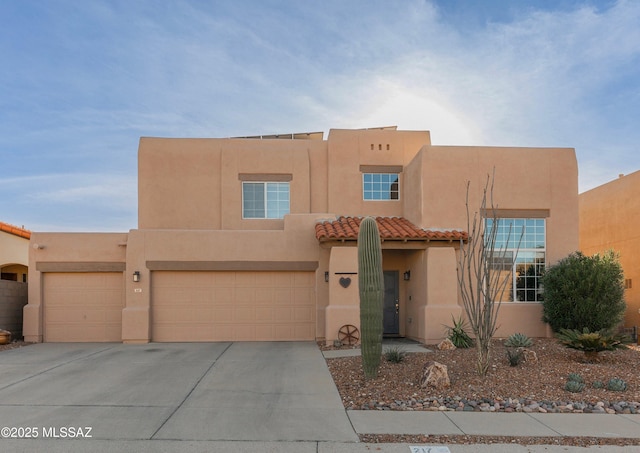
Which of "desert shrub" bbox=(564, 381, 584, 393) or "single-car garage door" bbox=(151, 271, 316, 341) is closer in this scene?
"desert shrub" bbox=(564, 381, 584, 393)

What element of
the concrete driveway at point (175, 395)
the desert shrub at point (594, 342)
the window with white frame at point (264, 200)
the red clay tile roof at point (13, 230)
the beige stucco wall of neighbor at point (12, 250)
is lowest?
the concrete driveway at point (175, 395)

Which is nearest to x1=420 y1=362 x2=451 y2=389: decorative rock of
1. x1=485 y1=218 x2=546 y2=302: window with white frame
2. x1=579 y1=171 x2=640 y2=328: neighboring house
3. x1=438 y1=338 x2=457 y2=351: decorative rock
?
x1=438 y1=338 x2=457 y2=351: decorative rock

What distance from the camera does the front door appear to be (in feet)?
53.5

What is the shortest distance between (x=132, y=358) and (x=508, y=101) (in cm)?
1314

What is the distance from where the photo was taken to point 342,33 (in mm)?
13938

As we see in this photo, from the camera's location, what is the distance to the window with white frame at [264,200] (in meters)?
17.8

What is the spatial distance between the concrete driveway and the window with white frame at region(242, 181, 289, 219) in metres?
5.72

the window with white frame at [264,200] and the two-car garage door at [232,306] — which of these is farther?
the window with white frame at [264,200]

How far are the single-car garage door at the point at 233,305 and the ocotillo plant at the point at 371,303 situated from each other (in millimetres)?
6238

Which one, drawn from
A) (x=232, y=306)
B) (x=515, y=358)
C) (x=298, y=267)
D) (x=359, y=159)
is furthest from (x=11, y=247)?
(x=515, y=358)

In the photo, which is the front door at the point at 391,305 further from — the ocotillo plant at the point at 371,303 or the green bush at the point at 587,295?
the ocotillo plant at the point at 371,303

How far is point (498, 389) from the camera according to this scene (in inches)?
335

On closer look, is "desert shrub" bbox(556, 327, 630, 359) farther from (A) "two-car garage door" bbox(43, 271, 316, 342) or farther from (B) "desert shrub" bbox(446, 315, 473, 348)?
(A) "two-car garage door" bbox(43, 271, 316, 342)

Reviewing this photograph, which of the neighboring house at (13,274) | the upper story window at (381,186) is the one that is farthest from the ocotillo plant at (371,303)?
the neighboring house at (13,274)
